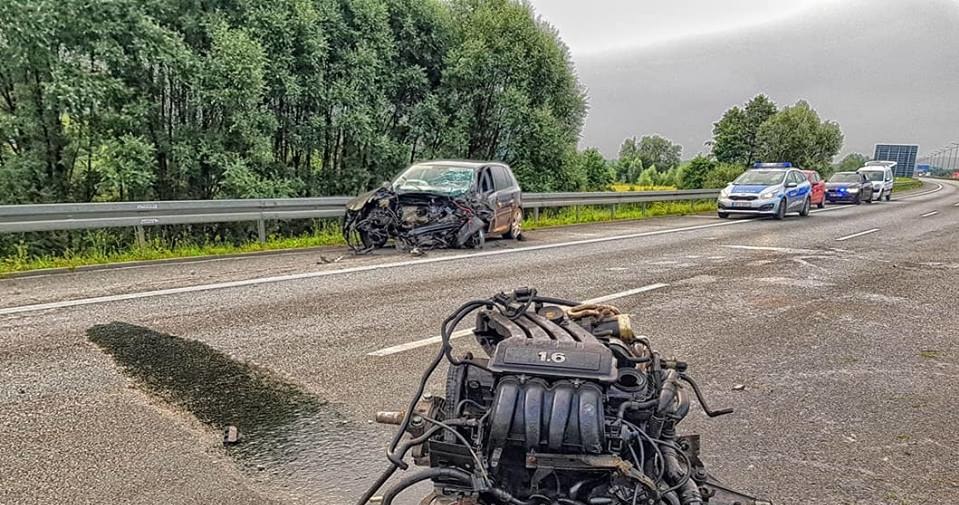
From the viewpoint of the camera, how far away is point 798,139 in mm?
55844

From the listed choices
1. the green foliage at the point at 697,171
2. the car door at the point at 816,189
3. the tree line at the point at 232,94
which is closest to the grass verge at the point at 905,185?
the green foliage at the point at 697,171

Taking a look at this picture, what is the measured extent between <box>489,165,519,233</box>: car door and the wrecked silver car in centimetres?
2

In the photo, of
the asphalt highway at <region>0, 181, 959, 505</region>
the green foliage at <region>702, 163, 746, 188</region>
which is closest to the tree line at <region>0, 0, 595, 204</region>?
the asphalt highway at <region>0, 181, 959, 505</region>

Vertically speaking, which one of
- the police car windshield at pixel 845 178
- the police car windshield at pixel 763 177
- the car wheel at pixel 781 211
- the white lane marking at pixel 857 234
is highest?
the police car windshield at pixel 845 178

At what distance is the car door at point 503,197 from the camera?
12219mm

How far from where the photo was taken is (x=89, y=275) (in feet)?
26.8

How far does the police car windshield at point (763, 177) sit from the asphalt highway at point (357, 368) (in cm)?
1075

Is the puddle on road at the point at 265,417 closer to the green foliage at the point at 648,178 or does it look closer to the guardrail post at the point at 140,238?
the guardrail post at the point at 140,238

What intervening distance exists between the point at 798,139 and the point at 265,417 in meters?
61.7

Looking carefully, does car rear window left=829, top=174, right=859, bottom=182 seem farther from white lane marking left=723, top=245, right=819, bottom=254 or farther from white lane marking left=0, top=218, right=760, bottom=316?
white lane marking left=0, top=218, right=760, bottom=316

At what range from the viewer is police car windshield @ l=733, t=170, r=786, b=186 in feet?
65.5

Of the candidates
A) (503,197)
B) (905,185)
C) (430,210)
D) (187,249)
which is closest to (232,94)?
(187,249)

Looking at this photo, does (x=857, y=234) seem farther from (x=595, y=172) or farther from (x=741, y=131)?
(x=741, y=131)

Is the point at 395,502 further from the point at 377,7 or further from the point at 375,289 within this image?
the point at 377,7
